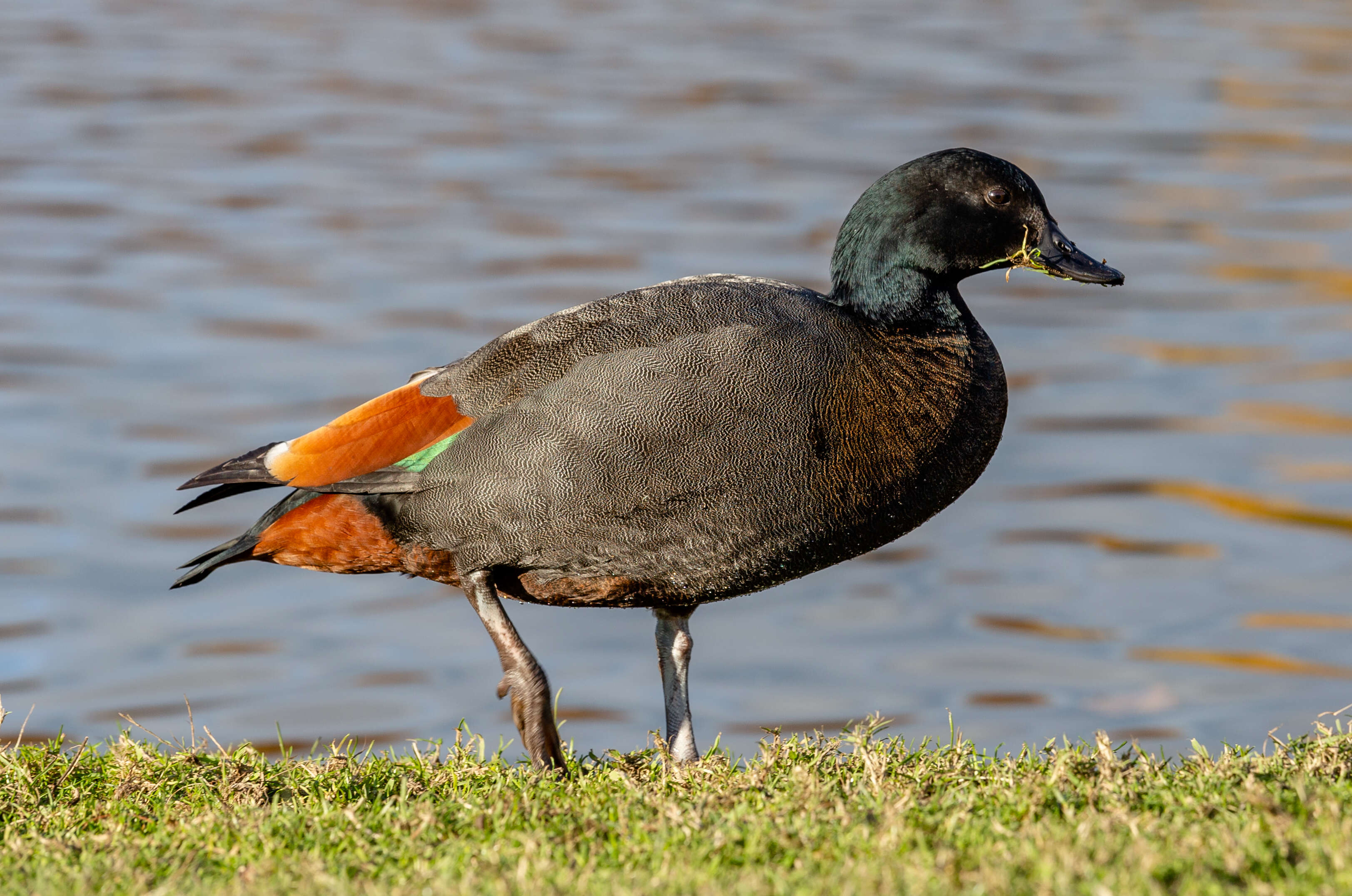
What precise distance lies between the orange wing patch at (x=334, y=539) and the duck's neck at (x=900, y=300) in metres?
1.52

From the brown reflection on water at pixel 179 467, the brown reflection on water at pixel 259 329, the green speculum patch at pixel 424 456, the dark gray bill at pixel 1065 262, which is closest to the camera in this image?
the green speculum patch at pixel 424 456

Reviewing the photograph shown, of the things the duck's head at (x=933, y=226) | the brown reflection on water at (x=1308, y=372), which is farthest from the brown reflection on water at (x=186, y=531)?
the brown reflection on water at (x=1308, y=372)

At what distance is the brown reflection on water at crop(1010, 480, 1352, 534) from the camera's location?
9383mm

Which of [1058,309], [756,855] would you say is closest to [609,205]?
[1058,309]

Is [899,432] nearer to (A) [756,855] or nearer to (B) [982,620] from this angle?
(A) [756,855]

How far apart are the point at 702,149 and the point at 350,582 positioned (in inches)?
313

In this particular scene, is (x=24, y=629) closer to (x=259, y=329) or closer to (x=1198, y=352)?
(x=259, y=329)

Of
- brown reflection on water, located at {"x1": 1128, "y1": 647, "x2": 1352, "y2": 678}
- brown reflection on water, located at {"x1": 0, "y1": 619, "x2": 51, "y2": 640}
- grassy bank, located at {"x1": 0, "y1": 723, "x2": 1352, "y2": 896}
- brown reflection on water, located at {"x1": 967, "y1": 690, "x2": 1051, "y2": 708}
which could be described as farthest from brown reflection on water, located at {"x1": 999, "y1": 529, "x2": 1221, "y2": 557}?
brown reflection on water, located at {"x1": 0, "y1": 619, "x2": 51, "y2": 640}

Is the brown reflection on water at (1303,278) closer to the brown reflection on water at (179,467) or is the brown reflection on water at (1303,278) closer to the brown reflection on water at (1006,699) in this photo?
the brown reflection on water at (1006,699)

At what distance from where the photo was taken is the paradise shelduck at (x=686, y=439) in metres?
4.54

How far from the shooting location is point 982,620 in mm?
8555

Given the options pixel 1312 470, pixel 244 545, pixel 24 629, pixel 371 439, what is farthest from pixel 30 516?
pixel 1312 470

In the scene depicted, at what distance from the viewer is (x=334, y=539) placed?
4.93 m

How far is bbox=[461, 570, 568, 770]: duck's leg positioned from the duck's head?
53.7 inches
